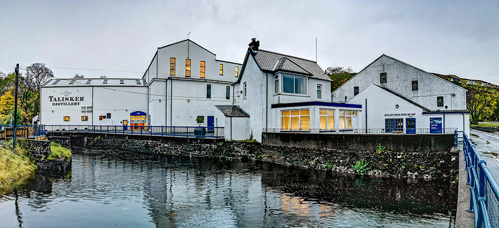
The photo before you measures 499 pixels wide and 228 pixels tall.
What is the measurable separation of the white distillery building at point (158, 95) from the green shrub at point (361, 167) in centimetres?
2333

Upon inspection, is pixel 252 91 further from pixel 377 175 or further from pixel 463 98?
pixel 463 98

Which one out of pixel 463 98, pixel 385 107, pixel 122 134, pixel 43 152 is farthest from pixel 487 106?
pixel 43 152

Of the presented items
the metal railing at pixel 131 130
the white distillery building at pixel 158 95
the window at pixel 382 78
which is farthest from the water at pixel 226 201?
the white distillery building at pixel 158 95

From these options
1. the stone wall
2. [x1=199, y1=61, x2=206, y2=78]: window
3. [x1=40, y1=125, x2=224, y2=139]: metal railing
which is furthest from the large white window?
[x1=199, y1=61, x2=206, y2=78]: window

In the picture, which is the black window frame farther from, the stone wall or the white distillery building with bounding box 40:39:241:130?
the white distillery building with bounding box 40:39:241:130

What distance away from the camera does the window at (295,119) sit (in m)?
23.1

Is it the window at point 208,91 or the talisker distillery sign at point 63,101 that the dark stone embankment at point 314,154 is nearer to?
the talisker distillery sign at point 63,101

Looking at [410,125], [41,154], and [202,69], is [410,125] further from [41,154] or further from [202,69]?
[41,154]

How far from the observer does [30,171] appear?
16.2 m

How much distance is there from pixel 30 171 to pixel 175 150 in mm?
13330

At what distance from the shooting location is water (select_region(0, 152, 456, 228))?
9414mm

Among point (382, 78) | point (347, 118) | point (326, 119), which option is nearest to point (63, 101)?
point (326, 119)

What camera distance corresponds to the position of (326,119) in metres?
23.2

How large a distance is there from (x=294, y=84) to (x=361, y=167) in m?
10.6
